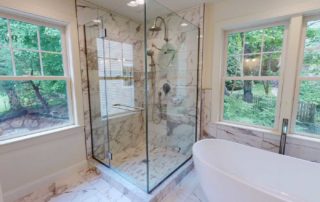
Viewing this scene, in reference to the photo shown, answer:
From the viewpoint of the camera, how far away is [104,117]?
2.54 meters

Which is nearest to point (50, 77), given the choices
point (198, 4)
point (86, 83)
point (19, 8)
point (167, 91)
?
point (86, 83)

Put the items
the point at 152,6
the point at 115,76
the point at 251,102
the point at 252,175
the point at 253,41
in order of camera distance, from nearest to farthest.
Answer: the point at 252,175
the point at 152,6
the point at 253,41
the point at 251,102
the point at 115,76

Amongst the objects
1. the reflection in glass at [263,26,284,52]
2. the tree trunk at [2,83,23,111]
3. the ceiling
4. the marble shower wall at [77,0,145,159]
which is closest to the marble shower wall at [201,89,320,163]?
the reflection in glass at [263,26,284,52]

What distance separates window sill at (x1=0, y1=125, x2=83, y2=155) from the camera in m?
1.70

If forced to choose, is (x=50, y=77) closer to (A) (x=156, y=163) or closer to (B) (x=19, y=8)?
(B) (x=19, y=8)

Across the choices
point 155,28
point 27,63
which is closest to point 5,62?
point 27,63

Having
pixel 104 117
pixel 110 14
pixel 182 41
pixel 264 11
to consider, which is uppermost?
pixel 110 14

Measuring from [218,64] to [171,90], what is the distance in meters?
0.84

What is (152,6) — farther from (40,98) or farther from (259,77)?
(40,98)

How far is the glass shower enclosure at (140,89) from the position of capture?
235 centimetres

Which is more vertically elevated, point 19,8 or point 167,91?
point 19,8

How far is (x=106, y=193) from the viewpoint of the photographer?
189 cm

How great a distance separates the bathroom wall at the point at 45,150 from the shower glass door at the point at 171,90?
101 centimetres

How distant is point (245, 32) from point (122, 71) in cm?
191
